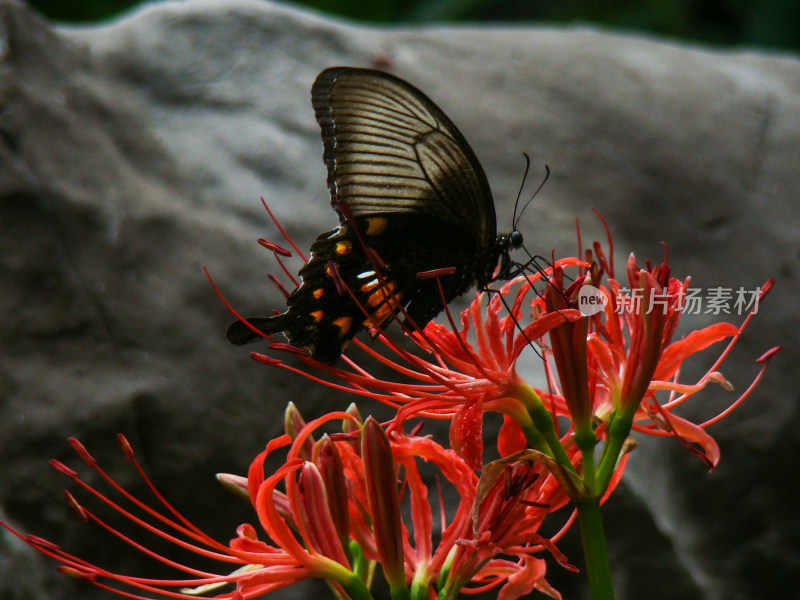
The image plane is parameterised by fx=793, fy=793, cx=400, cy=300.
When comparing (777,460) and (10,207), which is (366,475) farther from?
(777,460)

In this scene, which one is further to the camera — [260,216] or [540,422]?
[260,216]

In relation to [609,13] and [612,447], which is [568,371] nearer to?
[612,447]

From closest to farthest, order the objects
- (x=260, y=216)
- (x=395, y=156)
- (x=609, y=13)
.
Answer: (x=395, y=156) → (x=260, y=216) → (x=609, y=13)

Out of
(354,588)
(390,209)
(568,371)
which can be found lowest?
(354,588)

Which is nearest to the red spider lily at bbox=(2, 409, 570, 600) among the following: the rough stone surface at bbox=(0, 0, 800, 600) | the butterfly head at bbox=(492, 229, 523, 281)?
the butterfly head at bbox=(492, 229, 523, 281)

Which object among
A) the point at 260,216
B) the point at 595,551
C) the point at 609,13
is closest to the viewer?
the point at 595,551

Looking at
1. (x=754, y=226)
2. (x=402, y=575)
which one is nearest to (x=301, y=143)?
(x=754, y=226)

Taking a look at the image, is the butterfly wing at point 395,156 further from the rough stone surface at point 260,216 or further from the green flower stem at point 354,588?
the rough stone surface at point 260,216

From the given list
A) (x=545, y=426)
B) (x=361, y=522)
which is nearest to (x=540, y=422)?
(x=545, y=426)
